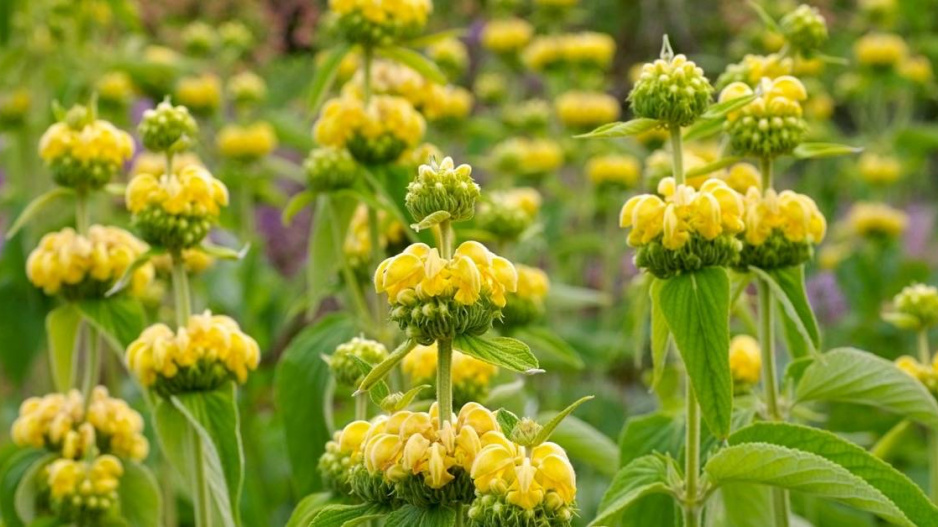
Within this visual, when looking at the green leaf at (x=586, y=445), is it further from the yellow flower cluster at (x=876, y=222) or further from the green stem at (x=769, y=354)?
the yellow flower cluster at (x=876, y=222)

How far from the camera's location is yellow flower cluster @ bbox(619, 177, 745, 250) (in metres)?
1.21

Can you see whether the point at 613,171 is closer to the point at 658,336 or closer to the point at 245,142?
the point at 245,142

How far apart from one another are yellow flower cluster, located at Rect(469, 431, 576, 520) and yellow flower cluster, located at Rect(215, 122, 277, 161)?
2230mm

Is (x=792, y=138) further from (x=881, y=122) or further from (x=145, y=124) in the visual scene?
A: (x=881, y=122)

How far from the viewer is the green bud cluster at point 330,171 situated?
5.73 feet

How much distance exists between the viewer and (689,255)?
4.02ft

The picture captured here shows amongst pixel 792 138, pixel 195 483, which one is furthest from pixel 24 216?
pixel 792 138

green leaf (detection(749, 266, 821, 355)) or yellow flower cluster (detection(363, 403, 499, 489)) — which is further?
green leaf (detection(749, 266, 821, 355))

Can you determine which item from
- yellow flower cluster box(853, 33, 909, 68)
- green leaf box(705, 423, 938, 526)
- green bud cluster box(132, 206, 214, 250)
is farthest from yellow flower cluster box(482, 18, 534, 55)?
green leaf box(705, 423, 938, 526)

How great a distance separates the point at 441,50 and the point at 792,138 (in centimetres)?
162

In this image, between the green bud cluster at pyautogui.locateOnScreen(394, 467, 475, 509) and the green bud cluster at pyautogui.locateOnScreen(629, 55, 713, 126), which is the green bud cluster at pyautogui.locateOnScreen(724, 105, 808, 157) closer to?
the green bud cluster at pyautogui.locateOnScreen(629, 55, 713, 126)

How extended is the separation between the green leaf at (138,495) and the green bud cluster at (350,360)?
388 mm

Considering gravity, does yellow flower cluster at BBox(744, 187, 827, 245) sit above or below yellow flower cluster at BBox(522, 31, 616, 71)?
below

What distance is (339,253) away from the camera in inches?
70.7
